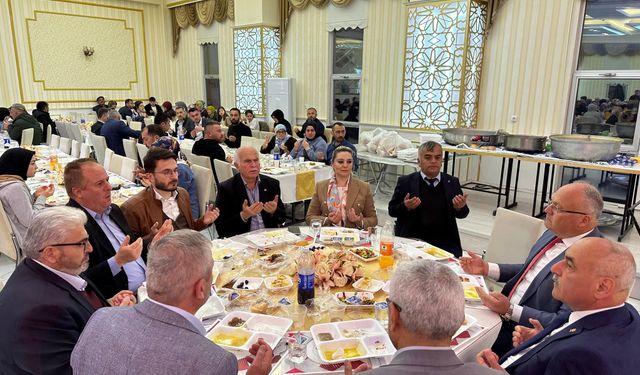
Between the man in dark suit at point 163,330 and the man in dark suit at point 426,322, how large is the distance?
516mm

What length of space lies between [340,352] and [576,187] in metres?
1.51

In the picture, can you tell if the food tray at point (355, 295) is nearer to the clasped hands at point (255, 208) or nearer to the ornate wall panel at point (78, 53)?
the clasped hands at point (255, 208)

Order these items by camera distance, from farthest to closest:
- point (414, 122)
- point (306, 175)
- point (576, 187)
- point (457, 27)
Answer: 1. point (414, 122)
2. point (457, 27)
3. point (306, 175)
4. point (576, 187)

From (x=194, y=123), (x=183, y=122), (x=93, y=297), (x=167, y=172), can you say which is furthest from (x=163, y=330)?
(x=183, y=122)

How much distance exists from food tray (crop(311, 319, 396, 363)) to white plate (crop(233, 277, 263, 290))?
1.66ft

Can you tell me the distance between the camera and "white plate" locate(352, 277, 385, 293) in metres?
2.17

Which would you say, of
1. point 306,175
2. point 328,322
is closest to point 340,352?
point 328,322

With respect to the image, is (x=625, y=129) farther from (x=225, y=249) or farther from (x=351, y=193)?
(x=225, y=249)

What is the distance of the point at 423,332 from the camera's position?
4.04 feet

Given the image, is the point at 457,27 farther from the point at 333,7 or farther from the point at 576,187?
the point at 576,187

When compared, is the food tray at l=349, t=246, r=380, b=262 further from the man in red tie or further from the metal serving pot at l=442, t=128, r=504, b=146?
the metal serving pot at l=442, t=128, r=504, b=146

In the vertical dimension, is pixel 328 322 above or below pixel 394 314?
below

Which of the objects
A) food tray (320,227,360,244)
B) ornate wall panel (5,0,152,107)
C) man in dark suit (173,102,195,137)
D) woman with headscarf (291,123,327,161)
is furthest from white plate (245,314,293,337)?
ornate wall panel (5,0,152,107)

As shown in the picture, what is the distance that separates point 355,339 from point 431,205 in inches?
78.7
